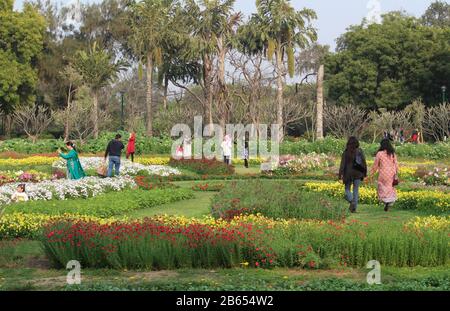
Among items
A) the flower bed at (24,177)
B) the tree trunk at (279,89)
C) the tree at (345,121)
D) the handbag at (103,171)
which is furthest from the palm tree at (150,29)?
the handbag at (103,171)

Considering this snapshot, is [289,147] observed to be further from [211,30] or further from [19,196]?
[19,196]

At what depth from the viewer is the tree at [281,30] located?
43750 millimetres

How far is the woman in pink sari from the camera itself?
46.2ft

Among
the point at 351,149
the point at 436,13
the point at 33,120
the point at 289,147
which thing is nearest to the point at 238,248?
the point at 351,149

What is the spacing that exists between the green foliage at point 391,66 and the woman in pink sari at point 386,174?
120 feet

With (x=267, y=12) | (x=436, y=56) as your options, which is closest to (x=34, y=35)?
(x=267, y=12)

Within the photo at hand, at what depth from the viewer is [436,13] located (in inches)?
2886

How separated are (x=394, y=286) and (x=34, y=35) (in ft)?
155

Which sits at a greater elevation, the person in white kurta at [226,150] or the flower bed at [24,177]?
the person in white kurta at [226,150]

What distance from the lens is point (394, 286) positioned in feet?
23.6

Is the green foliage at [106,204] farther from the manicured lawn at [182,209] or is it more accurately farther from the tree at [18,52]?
the tree at [18,52]

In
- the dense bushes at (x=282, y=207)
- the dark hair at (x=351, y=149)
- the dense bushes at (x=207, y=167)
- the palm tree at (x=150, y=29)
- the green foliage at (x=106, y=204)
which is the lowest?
the green foliage at (x=106, y=204)
